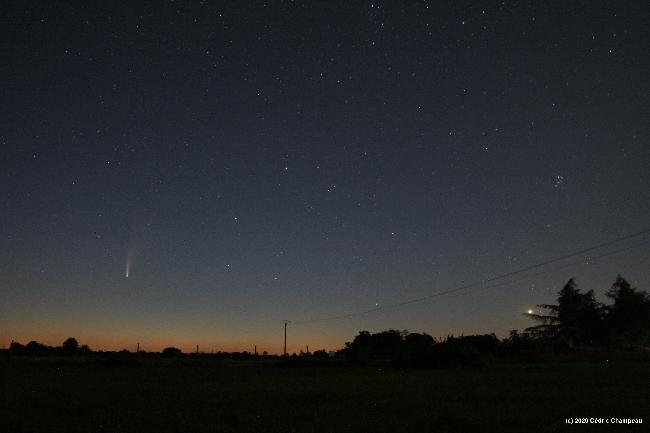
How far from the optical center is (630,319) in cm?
8631

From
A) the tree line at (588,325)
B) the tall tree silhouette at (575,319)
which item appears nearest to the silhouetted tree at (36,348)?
the tree line at (588,325)

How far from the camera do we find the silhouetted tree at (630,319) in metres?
85.2

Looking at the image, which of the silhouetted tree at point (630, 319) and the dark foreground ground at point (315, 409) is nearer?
the dark foreground ground at point (315, 409)

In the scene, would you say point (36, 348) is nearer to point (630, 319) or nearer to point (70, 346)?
point (70, 346)

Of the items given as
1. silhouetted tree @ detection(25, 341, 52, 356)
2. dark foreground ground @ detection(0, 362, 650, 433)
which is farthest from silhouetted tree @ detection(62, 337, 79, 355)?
dark foreground ground @ detection(0, 362, 650, 433)

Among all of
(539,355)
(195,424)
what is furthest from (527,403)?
(539,355)

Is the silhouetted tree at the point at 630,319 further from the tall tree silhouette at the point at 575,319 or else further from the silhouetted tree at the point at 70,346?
the silhouetted tree at the point at 70,346

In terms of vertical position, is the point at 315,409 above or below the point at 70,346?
below

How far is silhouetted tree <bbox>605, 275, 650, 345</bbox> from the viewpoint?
85188 mm

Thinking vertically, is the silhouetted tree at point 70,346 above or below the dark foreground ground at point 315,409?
above

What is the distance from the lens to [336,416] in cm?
1441

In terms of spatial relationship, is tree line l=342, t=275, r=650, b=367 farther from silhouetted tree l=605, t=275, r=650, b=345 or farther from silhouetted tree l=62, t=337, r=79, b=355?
silhouetted tree l=62, t=337, r=79, b=355

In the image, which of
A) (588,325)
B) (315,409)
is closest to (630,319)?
(588,325)

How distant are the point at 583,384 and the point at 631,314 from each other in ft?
242
